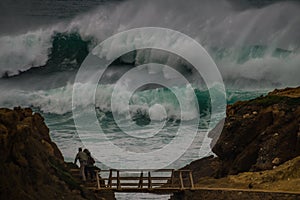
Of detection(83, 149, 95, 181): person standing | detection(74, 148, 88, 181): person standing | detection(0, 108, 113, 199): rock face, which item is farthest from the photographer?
detection(83, 149, 95, 181): person standing

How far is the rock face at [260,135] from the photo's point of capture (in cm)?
3384

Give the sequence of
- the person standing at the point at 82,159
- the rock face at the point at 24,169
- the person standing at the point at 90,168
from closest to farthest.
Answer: the rock face at the point at 24,169 → the person standing at the point at 82,159 → the person standing at the point at 90,168

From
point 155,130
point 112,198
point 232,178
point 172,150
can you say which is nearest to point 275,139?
point 232,178

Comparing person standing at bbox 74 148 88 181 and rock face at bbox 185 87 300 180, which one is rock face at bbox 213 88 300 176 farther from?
person standing at bbox 74 148 88 181

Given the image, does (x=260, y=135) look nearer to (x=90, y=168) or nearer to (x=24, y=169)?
(x=90, y=168)

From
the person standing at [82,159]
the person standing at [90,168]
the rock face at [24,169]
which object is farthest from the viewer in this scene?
the person standing at [90,168]

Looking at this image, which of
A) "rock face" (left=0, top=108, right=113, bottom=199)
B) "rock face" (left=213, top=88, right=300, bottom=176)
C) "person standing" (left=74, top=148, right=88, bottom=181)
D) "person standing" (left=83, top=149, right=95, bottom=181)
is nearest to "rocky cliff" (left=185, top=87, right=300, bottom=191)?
"rock face" (left=213, top=88, right=300, bottom=176)

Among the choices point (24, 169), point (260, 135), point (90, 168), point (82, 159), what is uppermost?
point (260, 135)

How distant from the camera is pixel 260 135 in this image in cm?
3650

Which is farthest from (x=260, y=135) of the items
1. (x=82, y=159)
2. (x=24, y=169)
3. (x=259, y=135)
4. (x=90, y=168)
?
(x=24, y=169)

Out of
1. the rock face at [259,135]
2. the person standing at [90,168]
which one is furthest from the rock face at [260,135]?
the person standing at [90,168]

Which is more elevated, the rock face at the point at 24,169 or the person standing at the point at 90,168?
the person standing at the point at 90,168

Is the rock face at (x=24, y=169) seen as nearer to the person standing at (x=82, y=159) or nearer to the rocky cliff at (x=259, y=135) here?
the person standing at (x=82, y=159)

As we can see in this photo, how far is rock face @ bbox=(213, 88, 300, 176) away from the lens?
33844 mm
